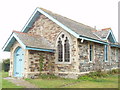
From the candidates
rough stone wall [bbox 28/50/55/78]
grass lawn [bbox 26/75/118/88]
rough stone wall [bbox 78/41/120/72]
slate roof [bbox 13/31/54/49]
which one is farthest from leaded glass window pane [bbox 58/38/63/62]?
grass lawn [bbox 26/75/118/88]

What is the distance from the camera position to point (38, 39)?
16.1 m

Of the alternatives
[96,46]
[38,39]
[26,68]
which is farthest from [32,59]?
[96,46]

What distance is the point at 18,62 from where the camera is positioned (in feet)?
49.8

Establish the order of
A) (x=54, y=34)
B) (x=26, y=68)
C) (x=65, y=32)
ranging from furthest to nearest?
(x=54, y=34), (x=65, y=32), (x=26, y=68)

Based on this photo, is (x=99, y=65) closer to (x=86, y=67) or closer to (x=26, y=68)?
(x=86, y=67)

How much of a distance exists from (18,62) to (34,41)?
2285mm

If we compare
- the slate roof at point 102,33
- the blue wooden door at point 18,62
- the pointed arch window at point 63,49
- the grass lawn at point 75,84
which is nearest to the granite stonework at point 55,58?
the blue wooden door at point 18,62

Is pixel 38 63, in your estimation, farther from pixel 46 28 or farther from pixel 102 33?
pixel 102 33

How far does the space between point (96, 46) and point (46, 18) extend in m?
5.55

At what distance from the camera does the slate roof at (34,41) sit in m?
14.3

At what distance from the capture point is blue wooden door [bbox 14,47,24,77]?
14805 millimetres

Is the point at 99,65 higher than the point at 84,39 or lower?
lower

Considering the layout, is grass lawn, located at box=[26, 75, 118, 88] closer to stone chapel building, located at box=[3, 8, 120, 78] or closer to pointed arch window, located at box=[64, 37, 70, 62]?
stone chapel building, located at box=[3, 8, 120, 78]

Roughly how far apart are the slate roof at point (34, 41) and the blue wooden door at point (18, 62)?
1.13 m
